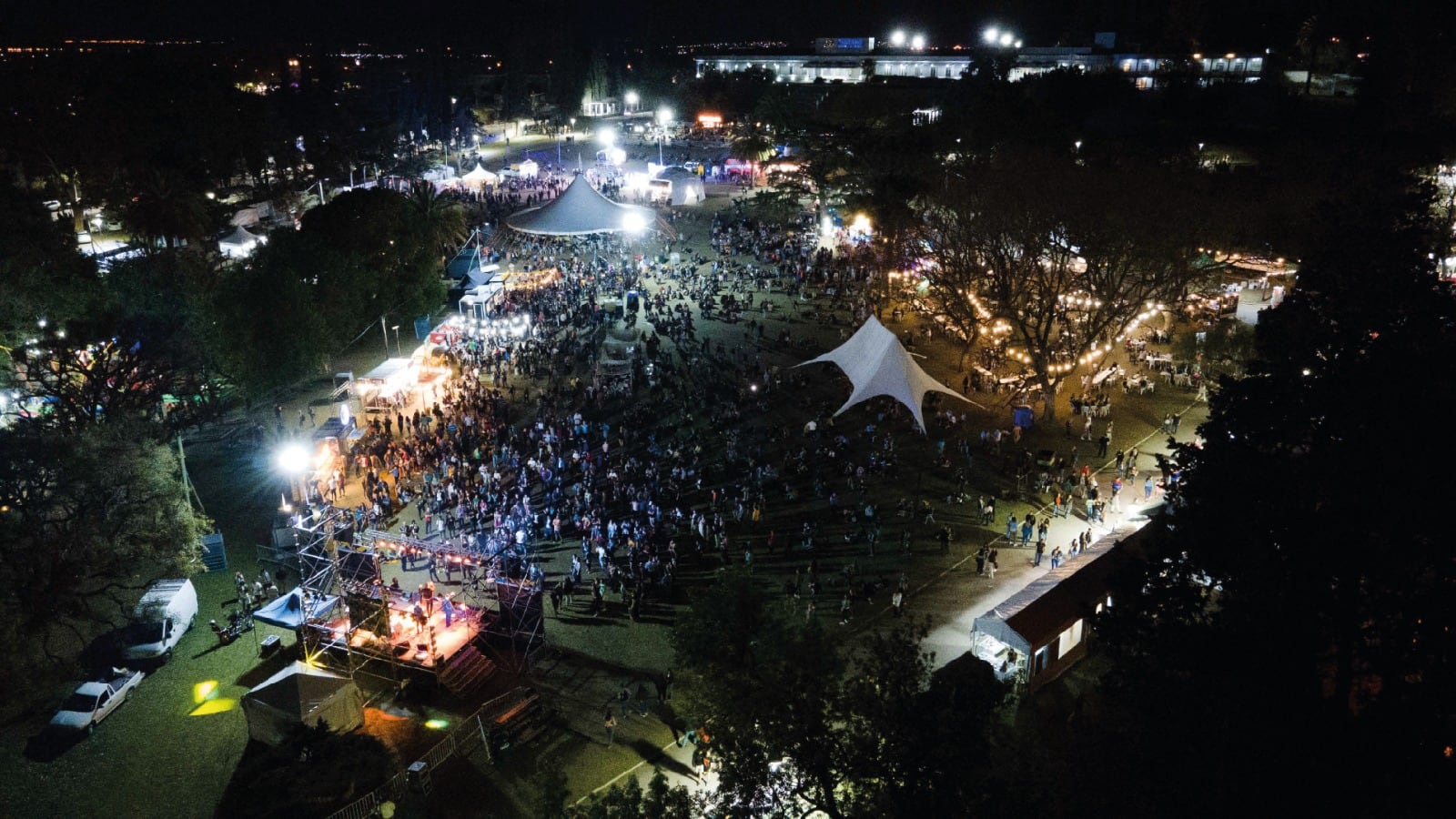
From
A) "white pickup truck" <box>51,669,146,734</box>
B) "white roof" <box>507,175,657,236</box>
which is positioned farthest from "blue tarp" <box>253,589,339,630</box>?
"white roof" <box>507,175,657,236</box>

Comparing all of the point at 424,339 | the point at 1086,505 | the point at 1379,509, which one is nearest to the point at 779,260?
the point at 424,339

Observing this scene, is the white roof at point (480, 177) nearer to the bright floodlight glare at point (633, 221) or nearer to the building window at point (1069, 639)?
the bright floodlight glare at point (633, 221)

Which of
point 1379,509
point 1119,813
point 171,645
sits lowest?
point 171,645

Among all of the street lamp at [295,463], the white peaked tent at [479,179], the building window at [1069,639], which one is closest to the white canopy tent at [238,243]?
the white peaked tent at [479,179]

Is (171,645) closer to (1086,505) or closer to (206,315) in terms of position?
(206,315)

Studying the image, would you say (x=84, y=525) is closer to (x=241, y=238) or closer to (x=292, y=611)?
(x=292, y=611)

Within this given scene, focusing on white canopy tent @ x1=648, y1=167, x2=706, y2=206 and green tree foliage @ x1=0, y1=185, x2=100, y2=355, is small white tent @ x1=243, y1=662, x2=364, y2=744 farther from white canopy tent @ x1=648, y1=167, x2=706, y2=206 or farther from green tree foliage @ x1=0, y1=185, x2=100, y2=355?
white canopy tent @ x1=648, y1=167, x2=706, y2=206
